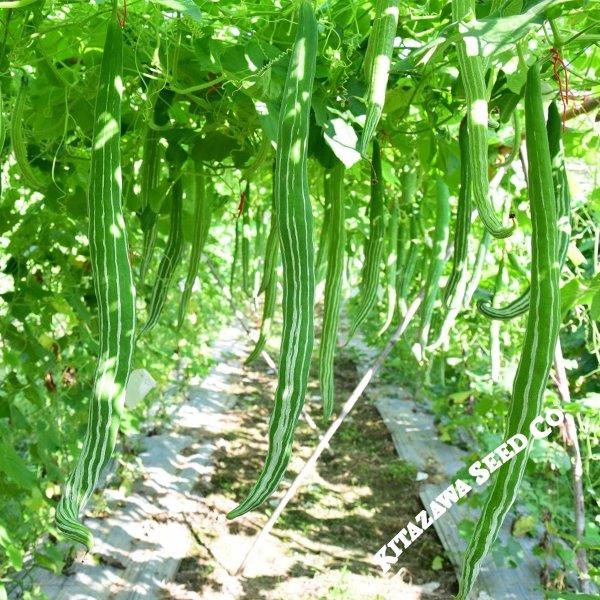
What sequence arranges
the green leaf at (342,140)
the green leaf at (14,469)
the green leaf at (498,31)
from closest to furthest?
the green leaf at (498,31)
the green leaf at (342,140)
the green leaf at (14,469)

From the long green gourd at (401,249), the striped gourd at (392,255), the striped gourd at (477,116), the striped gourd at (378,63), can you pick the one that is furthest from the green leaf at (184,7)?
the long green gourd at (401,249)

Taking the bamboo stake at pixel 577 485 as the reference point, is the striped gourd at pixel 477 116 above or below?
above

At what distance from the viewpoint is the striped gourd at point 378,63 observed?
0.98 meters

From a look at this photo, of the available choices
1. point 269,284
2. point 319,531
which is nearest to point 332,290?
point 269,284

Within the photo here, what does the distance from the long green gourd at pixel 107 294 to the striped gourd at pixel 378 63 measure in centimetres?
36

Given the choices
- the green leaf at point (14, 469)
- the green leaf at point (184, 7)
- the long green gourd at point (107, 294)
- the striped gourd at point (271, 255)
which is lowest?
the green leaf at point (14, 469)

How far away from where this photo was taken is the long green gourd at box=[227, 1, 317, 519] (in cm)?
96

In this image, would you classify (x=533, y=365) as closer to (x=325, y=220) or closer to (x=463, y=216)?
(x=463, y=216)

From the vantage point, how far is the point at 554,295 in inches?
39.3

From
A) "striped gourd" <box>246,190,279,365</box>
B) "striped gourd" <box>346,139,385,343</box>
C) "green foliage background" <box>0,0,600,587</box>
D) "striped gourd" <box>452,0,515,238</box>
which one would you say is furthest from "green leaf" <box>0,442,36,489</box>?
"striped gourd" <box>452,0,515,238</box>

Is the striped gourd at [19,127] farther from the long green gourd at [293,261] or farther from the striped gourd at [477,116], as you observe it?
the striped gourd at [477,116]

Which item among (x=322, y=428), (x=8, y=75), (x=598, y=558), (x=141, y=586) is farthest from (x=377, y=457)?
(x=8, y=75)

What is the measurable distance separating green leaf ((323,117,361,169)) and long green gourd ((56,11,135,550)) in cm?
37

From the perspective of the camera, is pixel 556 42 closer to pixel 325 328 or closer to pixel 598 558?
pixel 325 328
